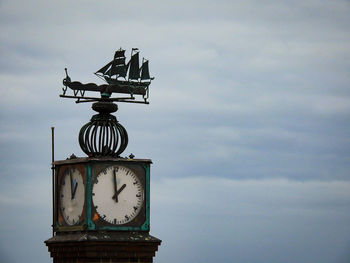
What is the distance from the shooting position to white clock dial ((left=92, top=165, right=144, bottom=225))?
2483 centimetres

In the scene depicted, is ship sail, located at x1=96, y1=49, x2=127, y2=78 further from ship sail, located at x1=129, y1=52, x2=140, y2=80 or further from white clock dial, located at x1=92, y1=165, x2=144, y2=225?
white clock dial, located at x1=92, y1=165, x2=144, y2=225

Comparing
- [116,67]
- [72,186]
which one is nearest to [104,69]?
[116,67]

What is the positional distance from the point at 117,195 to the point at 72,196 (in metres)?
1.24

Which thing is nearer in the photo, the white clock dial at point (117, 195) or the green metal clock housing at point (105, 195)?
the green metal clock housing at point (105, 195)

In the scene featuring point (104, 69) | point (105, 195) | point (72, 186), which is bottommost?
point (105, 195)

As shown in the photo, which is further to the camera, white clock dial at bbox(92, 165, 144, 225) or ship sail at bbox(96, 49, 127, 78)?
ship sail at bbox(96, 49, 127, 78)

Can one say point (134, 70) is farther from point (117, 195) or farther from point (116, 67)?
point (117, 195)

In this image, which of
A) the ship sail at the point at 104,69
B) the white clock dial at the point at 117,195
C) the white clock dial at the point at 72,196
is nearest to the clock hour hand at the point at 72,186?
the white clock dial at the point at 72,196

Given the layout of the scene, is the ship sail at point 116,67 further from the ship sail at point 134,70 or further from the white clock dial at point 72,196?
the white clock dial at point 72,196

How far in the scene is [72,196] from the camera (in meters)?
25.2

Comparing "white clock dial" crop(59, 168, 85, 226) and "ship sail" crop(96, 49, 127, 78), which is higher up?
"ship sail" crop(96, 49, 127, 78)

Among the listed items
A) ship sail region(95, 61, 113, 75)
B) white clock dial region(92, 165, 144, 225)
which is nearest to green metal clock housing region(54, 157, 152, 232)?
white clock dial region(92, 165, 144, 225)

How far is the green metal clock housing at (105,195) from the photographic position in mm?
24719

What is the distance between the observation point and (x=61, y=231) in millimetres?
25516
